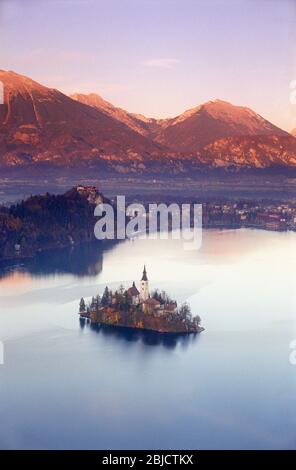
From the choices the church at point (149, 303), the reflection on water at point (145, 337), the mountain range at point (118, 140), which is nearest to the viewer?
the reflection on water at point (145, 337)

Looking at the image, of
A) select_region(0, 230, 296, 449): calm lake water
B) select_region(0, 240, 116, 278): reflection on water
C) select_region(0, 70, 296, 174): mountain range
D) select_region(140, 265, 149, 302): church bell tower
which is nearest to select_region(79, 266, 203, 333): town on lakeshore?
select_region(140, 265, 149, 302): church bell tower

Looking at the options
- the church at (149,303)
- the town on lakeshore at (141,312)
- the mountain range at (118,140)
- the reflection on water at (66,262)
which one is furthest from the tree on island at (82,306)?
the mountain range at (118,140)

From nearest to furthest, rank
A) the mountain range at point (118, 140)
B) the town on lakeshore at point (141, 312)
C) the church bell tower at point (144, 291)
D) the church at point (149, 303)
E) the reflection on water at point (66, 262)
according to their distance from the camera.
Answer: the town on lakeshore at point (141, 312), the church at point (149, 303), the church bell tower at point (144, 291), the reflection on water at point (66, 262), the mountain range at point (118, 140)

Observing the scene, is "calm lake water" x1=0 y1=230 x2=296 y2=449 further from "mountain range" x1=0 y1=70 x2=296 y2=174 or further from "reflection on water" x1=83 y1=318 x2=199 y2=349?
"mountain range" x1=0 y1=70 x2=296 y2=174

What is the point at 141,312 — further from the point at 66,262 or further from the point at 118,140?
the point at 118,140

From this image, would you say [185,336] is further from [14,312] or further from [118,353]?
[14,312]

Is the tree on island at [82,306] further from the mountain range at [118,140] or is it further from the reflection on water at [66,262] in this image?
the mountain range at [118,140]

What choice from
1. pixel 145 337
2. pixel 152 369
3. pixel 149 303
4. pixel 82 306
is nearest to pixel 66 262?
pixel 82 306
